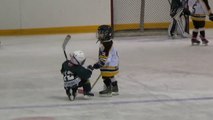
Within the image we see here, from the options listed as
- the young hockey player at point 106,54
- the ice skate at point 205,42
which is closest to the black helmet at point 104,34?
the young hockey player at point 106,54

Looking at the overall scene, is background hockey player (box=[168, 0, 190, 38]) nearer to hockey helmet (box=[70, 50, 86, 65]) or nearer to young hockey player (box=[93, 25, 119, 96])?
young hockey player (box=[93, 25, 119, 96])

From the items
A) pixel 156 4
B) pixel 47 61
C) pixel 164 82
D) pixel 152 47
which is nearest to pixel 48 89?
pixel 164 82

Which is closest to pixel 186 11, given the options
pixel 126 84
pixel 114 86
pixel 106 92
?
pixel 126 84

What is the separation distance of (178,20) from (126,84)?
5035 millimetres

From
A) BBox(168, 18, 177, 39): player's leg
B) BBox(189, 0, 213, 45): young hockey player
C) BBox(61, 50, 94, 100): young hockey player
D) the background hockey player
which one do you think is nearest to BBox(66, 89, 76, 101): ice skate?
BBox(61, 50, 94, 100): young hockey player

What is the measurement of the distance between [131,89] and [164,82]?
21.9 inches

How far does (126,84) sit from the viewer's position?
612 cm

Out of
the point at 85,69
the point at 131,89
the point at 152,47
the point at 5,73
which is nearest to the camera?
the point at 85,69

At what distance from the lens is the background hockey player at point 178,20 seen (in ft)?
34.8

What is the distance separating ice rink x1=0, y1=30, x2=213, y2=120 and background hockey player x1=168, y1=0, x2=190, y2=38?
70cm

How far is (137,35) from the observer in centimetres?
1138

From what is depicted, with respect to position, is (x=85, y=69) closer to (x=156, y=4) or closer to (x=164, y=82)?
(x=164, y=82)

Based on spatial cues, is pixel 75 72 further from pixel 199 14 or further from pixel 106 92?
pixel 199 14

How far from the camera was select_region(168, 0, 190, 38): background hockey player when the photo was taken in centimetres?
1060
